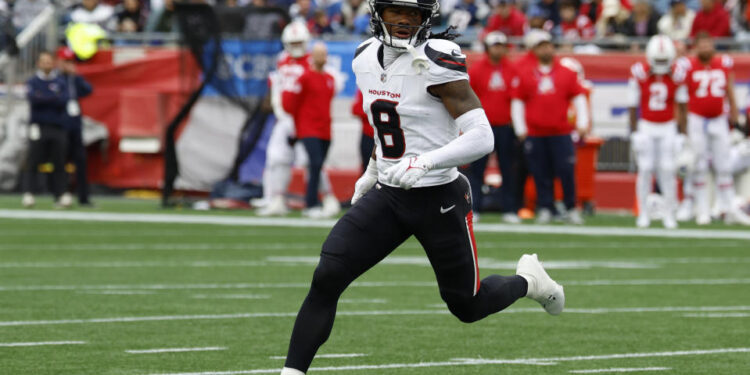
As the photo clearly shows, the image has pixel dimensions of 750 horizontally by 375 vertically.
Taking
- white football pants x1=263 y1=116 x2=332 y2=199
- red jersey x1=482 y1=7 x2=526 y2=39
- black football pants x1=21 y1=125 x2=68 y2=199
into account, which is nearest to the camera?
white football pants x1=263 y1=116 x2=332 y2=199

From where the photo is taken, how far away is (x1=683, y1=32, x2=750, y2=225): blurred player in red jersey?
15711 millimetres

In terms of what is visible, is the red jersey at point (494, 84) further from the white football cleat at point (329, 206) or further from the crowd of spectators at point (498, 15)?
the crowd of spectators at point (498, 15)

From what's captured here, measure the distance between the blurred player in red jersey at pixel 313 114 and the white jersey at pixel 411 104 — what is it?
10464mm

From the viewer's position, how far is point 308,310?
5227 mm

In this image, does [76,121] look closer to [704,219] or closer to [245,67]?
[245,67]

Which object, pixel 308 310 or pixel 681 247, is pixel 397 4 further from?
pixel 681 247

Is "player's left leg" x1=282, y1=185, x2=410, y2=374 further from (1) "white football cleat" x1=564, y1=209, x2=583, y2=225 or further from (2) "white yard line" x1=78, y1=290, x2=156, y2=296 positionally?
(1) "white football cleat" x1=564, y1=209, x2=583, y2=225

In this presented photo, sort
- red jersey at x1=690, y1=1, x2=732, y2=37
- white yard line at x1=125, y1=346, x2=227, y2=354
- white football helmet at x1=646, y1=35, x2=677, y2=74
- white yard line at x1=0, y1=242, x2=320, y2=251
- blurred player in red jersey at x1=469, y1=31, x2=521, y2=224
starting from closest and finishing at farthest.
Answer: white yard line at x1=125, y1=346, x2=227, y2=354 → white yard line at x1=0, y1=242, x2=320, y2=251 → white football helmet at x1=646, y1=35, x2=677, y2=74 → blurred player in red jersey at x1=469, y1=31, x2=521, y2=224 → red jersey at x1=690, y1=1, x2=732, y2=37

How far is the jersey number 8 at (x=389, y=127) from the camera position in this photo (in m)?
5.34

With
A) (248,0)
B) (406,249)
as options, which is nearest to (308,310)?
(406,249)

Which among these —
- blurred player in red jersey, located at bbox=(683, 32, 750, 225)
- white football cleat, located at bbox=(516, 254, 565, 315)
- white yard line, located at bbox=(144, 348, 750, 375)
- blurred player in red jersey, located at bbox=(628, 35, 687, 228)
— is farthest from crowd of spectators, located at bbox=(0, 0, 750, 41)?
white football cleat, located at bbox=(516, 254, 565, 315)

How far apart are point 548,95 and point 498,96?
1.98 ft

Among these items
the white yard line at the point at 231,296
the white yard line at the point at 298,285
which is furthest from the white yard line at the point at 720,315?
the white yard line at the point at 231,296

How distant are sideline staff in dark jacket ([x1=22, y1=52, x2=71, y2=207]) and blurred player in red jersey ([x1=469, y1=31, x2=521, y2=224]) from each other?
5081 millimetres
